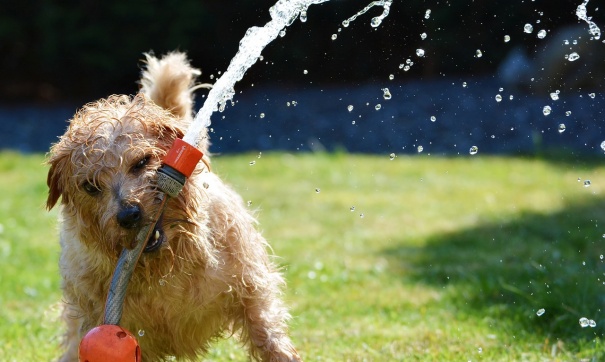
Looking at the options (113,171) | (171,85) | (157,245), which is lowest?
(157,245)


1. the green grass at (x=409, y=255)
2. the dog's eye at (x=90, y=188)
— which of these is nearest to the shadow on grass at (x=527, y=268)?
the green grass at (x=409, y=255)

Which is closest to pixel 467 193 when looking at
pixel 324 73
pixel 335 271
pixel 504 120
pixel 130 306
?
pixel 335 271

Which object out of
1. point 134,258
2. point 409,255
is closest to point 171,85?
point 134,258

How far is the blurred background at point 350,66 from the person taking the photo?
39.9 feet

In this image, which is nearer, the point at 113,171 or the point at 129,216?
the point at 129,216

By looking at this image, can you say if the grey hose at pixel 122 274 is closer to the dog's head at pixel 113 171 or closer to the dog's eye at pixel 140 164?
the dog's head at pixel 113 171

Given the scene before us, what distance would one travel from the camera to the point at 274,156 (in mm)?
10953

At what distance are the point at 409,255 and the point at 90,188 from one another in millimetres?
3641

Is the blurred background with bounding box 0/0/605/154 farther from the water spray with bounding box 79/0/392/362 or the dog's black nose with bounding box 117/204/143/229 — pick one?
the dog's black nose with bounding box 117/204/143/229

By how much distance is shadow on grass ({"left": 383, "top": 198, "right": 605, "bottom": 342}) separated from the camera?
480cm

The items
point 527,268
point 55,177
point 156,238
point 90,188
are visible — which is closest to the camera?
point 156,238

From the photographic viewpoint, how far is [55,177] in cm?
386

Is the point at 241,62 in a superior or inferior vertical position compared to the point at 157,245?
superior

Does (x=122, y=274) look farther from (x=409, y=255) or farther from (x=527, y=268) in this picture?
(x=409, y=255)
